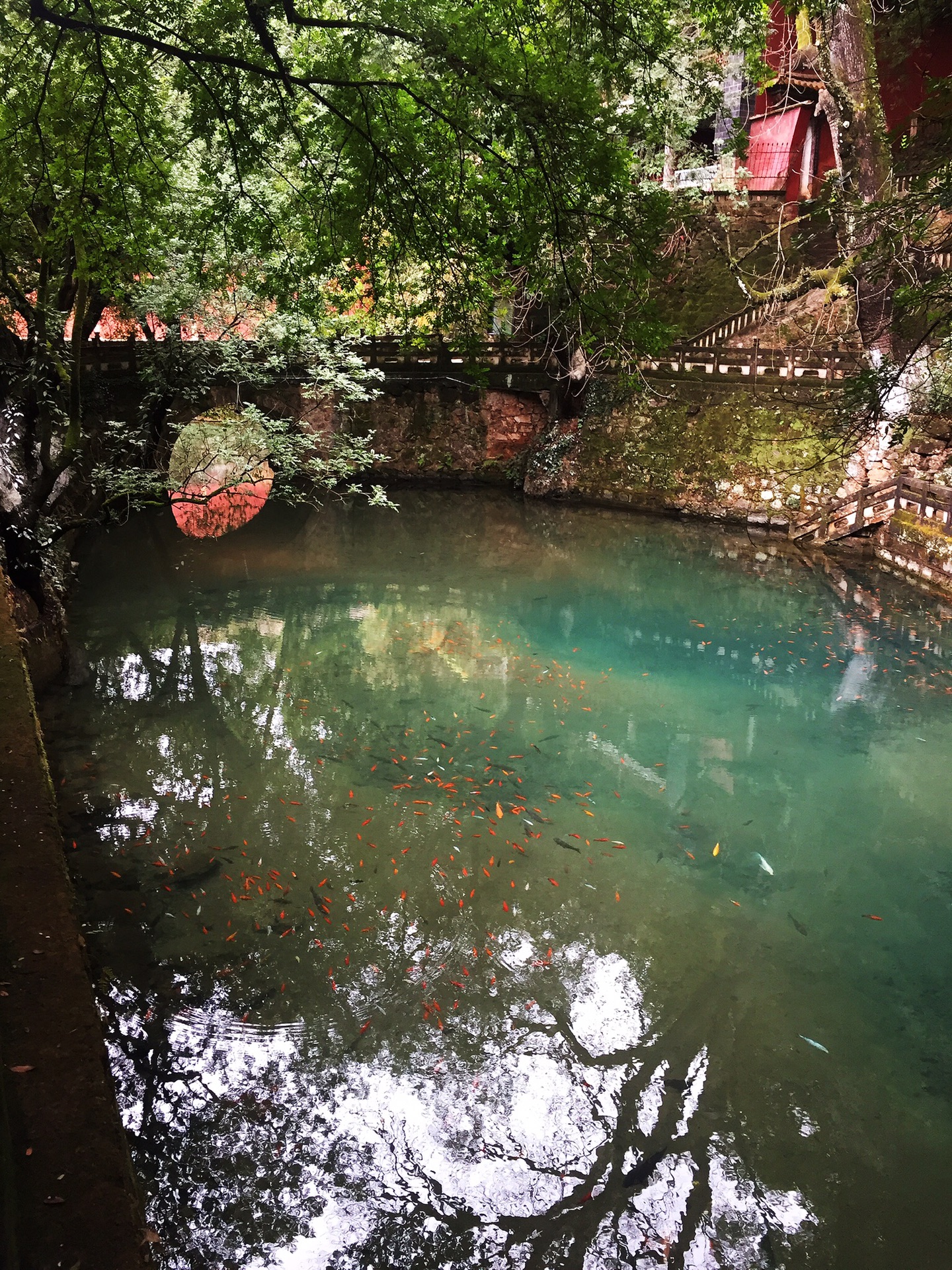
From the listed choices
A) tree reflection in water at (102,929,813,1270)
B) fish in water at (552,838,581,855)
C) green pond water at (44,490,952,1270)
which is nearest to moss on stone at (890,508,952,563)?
green pond water at (44,490,952,1270)

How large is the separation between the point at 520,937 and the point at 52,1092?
370 cm

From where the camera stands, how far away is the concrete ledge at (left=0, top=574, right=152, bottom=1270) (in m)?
2.13

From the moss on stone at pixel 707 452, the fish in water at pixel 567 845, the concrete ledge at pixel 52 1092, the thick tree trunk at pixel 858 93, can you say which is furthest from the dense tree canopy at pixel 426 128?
the moss on stone at pixel 707 452

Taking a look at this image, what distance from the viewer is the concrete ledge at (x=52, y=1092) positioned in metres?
2.13

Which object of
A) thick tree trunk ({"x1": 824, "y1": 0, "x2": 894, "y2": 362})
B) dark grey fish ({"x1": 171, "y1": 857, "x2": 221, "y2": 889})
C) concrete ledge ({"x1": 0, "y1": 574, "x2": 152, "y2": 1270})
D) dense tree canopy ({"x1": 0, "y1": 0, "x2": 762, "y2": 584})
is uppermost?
thick tree trunk ({"x1": 824, "y1": 0, "x2": 894, "y2": 362})

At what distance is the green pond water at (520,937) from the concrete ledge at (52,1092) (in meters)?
1.65

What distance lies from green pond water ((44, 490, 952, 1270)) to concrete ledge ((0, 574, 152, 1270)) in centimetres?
165

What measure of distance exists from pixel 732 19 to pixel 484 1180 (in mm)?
5927

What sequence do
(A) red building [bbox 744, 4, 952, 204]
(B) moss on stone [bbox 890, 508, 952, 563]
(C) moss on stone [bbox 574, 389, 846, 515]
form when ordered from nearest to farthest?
(B) moss on stone [bbox 890, 508, 952, 563], (C) moss on stone [bbox 574, 389, 846, 515], (A) red building [bbox 744, 4, 952, 204]

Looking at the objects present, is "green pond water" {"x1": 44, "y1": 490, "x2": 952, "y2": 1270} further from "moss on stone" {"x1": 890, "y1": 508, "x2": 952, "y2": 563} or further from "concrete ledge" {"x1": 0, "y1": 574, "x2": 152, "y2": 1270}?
"moss on stone" {"x1": 890, "y1": 508, "x2": 952, "y2": 563}

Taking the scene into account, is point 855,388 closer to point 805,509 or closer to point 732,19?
point 732,19

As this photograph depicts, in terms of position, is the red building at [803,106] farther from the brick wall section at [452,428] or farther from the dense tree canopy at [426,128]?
the dense tree canopy at [426,128]

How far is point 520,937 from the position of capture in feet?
18.8

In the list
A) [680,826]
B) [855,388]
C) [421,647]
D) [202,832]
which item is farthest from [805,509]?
[202,832]
